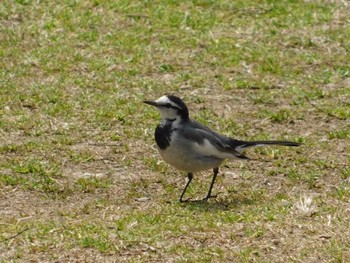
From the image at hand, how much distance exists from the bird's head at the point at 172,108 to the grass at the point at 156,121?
0.76 meters

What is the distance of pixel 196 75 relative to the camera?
A: 13.1m

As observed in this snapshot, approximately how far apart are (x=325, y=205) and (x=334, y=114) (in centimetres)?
294

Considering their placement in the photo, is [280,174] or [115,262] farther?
[280,174]

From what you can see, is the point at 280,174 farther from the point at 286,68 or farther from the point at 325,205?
the point at 286,68

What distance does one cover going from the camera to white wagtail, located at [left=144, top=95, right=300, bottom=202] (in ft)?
32.1

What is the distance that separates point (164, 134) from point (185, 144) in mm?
231

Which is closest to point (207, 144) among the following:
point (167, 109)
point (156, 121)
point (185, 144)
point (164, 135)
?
point (185, 144)

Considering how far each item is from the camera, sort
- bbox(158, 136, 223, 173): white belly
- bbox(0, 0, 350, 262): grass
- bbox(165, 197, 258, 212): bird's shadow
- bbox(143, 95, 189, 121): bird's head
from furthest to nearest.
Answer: bbox(143, 95, 189, 121): bird's head → bbox(158, 136, 223, 173): white belly → bbox(165, 197, 258, 212): bird's shadow → bbox(0, 0, 350, 262): grass

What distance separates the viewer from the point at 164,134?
9.87 metres

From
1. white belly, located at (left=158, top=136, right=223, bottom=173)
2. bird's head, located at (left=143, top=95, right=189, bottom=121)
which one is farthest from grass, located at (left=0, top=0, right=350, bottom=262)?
bird's head, located at (left=143, top=95, right=189, bottom=121)

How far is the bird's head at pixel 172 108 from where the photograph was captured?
9.91 metres

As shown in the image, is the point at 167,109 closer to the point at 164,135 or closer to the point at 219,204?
the point at 164,135

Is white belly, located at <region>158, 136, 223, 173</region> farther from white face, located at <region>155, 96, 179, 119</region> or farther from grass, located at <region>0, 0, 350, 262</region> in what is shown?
grass, located at <region>0, 0, 350, 262</region>

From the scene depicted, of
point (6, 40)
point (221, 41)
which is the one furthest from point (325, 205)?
point (6, 40)
